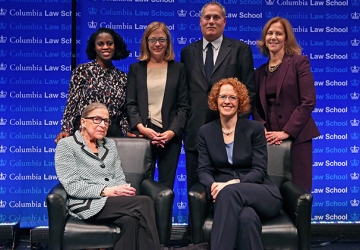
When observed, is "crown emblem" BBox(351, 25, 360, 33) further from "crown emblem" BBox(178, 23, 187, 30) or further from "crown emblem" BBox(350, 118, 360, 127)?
"crown emblem" BBox(178, 23, 187, 30)

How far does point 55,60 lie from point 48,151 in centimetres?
85

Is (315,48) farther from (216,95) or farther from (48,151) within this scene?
(48,151)

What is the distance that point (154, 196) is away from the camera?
3.21 meters

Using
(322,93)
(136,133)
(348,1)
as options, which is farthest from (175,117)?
(348,1)

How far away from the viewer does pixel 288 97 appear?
3.60 m

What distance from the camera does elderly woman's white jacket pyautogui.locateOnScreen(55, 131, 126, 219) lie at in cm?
314

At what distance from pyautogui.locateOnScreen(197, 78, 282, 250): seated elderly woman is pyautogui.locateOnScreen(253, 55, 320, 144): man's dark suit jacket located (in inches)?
11.2

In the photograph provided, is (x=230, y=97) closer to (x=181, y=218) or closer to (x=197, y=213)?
(x=197, y=213)

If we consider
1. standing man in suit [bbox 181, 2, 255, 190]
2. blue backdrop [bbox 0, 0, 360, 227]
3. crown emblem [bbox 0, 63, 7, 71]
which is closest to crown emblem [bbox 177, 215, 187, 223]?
blue backdrop [bbox 0, 0, 360, 227]

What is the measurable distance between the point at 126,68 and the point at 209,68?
1350 millimetres

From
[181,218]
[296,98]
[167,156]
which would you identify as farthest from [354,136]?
[167,156]

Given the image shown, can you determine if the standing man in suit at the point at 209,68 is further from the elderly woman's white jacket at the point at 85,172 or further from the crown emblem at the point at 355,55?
the crown emblem at the point at 355,55

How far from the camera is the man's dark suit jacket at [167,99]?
143 inches

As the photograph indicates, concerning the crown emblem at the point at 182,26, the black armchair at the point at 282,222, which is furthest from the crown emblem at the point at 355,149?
the crown emblem at the point at 182,26
